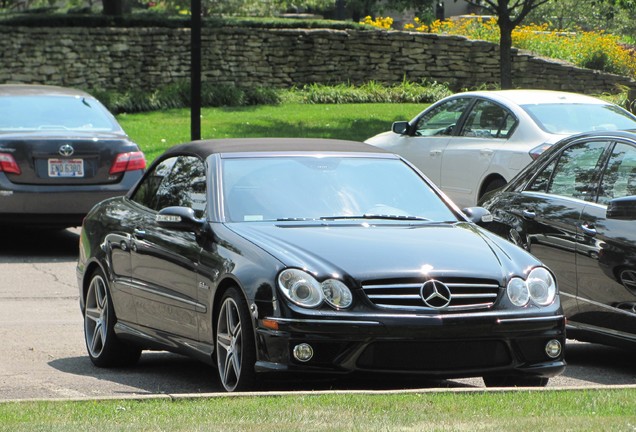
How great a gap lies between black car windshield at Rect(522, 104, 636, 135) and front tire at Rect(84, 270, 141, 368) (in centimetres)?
616

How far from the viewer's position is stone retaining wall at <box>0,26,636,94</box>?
29.3 meters

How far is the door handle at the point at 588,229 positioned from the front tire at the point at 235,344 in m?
2.58

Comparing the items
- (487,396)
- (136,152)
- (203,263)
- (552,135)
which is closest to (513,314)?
(487,396)

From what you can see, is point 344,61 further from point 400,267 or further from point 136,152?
point 400,267

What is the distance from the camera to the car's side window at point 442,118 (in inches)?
609

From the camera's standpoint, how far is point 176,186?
8.60 m

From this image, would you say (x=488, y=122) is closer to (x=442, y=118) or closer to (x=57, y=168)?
(x=442, y=118)

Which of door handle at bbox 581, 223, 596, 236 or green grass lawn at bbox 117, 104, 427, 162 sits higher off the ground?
door handle at bbox 581, 223, 596, 236

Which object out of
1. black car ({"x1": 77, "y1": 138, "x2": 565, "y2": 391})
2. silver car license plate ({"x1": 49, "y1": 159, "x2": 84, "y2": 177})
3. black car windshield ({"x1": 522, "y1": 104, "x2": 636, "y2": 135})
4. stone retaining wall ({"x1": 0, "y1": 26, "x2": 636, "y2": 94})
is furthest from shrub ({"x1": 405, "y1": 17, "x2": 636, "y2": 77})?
black car ({"x1": 77, "y1": 138, "x2": 565, "y2": 391})

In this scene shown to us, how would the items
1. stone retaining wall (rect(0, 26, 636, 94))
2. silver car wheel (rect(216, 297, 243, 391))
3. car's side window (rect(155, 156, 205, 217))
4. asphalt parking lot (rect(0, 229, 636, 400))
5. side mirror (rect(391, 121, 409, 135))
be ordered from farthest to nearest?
stone retaining wall (rect(0, 26, 636, 94))
side mirror (rect(391, 121, 409, 135))
car's side window (rect(155, 156, 205, 217))
asphalt parking lot (rect(0, 229, 636, 400))
silver car wheel (rect(216, 297, 243, 391))

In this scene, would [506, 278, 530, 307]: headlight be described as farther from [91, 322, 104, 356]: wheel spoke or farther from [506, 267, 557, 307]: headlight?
[91, 322, 104, 356]: wheel spoke

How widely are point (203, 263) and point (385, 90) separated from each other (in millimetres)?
23220

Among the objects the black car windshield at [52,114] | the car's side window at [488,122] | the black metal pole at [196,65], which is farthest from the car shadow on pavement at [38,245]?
the car's side window at [488,122]

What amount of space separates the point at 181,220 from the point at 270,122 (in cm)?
1759
